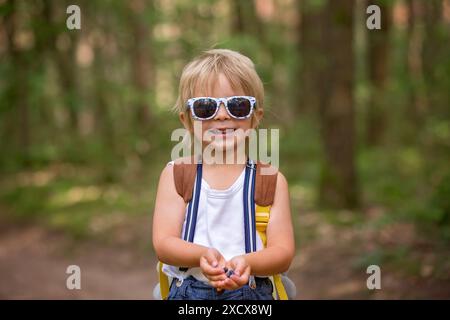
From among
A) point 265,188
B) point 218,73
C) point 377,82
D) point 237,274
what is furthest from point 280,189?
point 377,82

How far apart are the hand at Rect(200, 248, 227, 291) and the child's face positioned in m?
0.56

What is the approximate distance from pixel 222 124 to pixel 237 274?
74cm

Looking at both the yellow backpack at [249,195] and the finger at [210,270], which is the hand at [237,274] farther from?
the yellow backpack at [249,195]

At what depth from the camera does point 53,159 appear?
15.0 m

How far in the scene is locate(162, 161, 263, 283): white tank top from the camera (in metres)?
2.62

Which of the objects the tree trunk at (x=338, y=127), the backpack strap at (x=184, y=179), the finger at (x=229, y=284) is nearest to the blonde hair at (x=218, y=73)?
the backpack strap at (x=184, y=179)

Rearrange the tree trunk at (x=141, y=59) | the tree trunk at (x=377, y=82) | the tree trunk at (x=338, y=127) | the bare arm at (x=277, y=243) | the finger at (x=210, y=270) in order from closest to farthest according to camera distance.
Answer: the finger at (x=210, y=270), the bare arm at (x=277, y=243), the tree trunk at (x=338, y=127), the tree trunk at (x=141, y=59), the tree trunk at (x=377, y=82)

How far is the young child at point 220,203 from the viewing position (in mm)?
2607

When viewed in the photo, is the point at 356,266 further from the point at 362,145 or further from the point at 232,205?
the point at 362,145

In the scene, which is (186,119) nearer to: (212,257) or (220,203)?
(220,203)

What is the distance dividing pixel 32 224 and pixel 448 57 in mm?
7927

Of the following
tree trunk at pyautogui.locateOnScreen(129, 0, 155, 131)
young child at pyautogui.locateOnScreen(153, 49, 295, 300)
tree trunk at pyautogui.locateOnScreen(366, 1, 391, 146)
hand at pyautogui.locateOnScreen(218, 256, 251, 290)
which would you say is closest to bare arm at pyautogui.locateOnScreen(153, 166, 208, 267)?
young child at pyautogui.locateOnScreen(153, 49, 295, 300)
